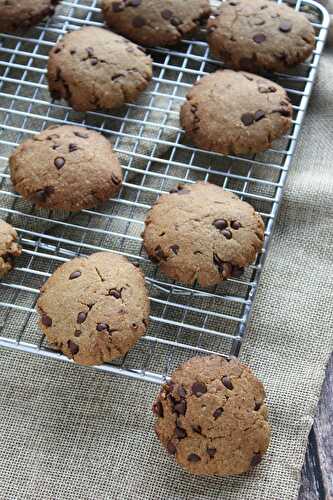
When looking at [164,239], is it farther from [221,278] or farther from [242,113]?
[242,113]

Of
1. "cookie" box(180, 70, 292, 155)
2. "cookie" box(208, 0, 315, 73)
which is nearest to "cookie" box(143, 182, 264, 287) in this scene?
"cookie" box(180, 70, 292, 155)

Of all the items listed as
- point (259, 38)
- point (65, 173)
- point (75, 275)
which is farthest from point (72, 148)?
point (259, 38)

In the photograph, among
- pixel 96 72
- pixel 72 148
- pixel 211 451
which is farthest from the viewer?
pixel 96 72

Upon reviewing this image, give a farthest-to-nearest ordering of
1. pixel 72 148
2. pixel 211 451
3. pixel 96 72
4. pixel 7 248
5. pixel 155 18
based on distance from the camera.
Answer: pixel 155 18 → pixel 96 72 → pixel 72 148 → pixel 7 248 → pixel 211 451

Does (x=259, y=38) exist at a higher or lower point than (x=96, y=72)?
higher

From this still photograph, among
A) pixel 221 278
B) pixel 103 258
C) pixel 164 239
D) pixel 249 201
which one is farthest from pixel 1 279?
pixel 249 201

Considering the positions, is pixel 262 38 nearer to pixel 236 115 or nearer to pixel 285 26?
pixel 285 26
